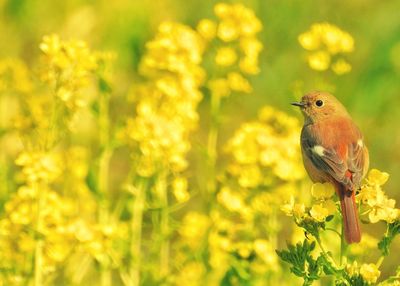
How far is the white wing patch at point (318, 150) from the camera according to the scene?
4.54 m

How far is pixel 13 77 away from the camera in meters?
5.75

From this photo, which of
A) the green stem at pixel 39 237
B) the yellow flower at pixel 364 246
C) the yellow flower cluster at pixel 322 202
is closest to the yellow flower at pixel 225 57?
the yellow flower at pixel 364 246

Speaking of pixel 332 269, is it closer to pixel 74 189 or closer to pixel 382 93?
pixel 74 189

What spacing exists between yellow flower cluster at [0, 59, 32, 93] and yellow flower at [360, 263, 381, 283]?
103 inches

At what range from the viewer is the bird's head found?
16.8 ft

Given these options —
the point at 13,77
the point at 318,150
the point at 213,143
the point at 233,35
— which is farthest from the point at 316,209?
the point at 13,77

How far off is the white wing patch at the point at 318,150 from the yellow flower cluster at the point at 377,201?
545 mm

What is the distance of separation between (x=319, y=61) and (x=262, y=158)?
24.8 inches

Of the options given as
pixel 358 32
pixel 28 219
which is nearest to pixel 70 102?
pixel 28 219

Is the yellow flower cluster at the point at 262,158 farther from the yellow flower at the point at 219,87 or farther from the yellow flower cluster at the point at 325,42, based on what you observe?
the yellow flower cluster at the point at 325,42

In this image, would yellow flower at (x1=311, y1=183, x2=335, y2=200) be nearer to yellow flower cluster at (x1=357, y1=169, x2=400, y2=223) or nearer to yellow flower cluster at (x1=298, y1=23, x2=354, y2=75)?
yellow flower cluster at (x1=357, y1=169, x2=400, y2=223)

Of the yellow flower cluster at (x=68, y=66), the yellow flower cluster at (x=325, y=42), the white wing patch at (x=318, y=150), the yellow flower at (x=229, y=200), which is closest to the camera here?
the white wing patch at (x=318, y=150)

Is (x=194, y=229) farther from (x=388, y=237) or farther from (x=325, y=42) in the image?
(x=388, y=237)

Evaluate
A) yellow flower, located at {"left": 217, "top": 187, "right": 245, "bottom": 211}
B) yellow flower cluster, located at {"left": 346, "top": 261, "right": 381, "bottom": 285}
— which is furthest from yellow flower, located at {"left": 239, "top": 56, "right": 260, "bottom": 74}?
yellow flower cluster, located at {"left": 346, "top": 261, "right": 381, "bottom": 285}
